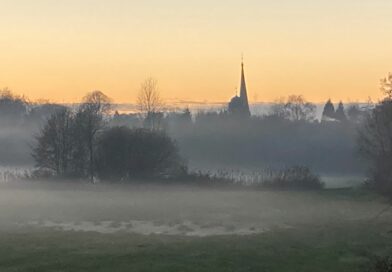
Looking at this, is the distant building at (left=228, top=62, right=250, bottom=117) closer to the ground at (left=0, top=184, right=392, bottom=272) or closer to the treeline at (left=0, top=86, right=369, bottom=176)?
the treeline at (left=0, top=86, right=369, bottom=176)

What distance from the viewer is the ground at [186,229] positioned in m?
25.2

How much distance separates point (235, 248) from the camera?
1136 inches

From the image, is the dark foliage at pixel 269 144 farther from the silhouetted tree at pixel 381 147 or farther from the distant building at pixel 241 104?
the silhouetted tree at pixel 381 147

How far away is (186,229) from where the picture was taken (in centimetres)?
4169

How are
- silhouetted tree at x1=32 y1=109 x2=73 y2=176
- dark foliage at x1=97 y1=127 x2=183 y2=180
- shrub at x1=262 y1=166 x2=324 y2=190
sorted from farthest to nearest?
silhouetted tree at x1=32 y1=109 x2=73 y2=176 → dark foliage at x1=97 y1=127 x2=183 y2=180 → shrub at x1=262 y1=166 x2=324 y2=190

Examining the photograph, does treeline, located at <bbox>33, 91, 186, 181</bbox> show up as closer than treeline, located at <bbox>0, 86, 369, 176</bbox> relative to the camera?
Yes

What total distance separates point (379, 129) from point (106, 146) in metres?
28.7

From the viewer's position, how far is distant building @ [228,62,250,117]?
16738cm

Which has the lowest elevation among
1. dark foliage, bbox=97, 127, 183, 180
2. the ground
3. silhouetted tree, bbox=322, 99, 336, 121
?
the ground

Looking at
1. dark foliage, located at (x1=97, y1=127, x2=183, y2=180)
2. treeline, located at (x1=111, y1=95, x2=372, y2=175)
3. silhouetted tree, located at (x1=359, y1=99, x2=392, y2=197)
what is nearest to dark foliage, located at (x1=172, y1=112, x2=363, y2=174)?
treeline, located at (x1=111, y1=95, x2=372, y2=175)

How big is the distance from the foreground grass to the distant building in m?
131

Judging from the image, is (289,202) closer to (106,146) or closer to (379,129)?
(379,129)

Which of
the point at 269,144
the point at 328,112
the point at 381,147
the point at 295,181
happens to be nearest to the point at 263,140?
the point at 269,144

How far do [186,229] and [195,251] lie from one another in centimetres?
1418
